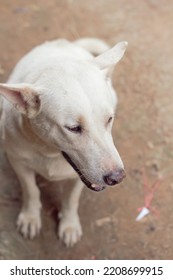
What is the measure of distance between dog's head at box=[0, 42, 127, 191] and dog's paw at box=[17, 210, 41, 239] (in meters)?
1.06

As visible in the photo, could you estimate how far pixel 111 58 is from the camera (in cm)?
308

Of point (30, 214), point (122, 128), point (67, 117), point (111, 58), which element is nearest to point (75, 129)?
point (67, 117)

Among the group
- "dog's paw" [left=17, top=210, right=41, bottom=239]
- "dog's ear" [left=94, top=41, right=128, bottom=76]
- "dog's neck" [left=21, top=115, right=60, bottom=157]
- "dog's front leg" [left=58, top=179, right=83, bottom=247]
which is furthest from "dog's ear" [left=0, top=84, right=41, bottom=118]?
"dog's paw" [left=17, top=210, right=41, bottom=239]

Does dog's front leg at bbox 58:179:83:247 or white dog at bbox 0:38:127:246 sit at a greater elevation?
white dog at bbox 0:38:127:246

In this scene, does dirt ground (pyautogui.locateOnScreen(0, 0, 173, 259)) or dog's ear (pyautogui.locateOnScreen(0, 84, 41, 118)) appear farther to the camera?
dirt ground (pyautogui.locateOnScreen(0, 0, 173, 259))

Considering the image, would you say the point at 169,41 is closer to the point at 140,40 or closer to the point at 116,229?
the point at 140,40

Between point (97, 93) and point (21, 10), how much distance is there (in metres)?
2.68

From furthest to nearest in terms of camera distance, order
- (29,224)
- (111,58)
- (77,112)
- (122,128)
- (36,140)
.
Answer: (122,128) → (29,224) → (36,140) → (111,58) → (77,112)

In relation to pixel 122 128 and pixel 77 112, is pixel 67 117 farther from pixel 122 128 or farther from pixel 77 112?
pixel 122 128

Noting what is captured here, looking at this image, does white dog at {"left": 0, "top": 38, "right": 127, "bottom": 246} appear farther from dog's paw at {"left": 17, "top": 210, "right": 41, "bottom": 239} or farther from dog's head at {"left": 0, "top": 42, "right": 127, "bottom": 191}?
dog's paw at {"left": 17, "top": 210, "right": 41, "bottom": 239}

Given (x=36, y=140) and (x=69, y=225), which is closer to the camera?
(x=36, y=140)

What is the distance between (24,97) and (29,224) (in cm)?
131

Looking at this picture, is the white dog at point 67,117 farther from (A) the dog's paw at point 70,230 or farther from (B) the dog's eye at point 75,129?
(A) the dog's paw at point 70,230

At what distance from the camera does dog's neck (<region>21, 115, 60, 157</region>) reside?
314cm
